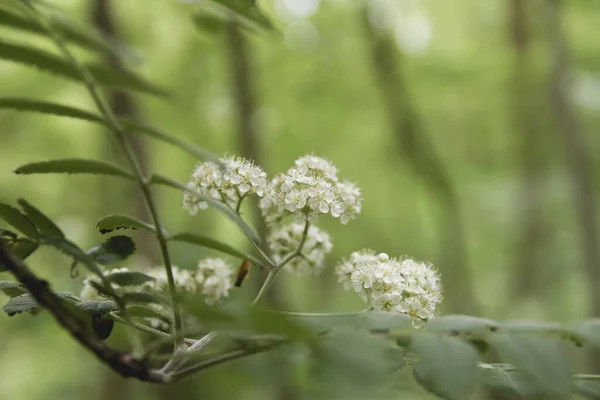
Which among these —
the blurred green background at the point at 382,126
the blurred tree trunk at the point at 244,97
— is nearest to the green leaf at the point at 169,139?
the blurred green background at the point at 382,126

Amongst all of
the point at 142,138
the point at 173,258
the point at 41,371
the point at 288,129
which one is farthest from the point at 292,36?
the point at 41,371

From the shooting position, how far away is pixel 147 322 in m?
0.98

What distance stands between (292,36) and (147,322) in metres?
2.30

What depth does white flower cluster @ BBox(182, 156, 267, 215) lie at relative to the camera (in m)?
0.77

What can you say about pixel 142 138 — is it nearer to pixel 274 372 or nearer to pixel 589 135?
pixel 274 372

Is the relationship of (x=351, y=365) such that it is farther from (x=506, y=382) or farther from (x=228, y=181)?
(x=228, y=181)

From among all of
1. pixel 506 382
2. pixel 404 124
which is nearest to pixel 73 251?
pixel 506 382

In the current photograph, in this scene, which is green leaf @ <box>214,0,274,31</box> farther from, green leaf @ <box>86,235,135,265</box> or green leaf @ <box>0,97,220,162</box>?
green leaf @ <box>86,235,135,265</box>

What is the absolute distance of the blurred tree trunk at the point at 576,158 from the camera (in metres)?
2.89

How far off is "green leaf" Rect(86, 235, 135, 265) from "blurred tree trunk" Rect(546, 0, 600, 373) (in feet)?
8.94

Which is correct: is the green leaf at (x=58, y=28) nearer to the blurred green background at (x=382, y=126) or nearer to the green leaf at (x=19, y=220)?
the green leaf at (x=19, y=220)

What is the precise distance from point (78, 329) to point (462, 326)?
0.34 m

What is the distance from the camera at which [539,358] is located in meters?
0.49

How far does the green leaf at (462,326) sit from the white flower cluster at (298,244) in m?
0.36
